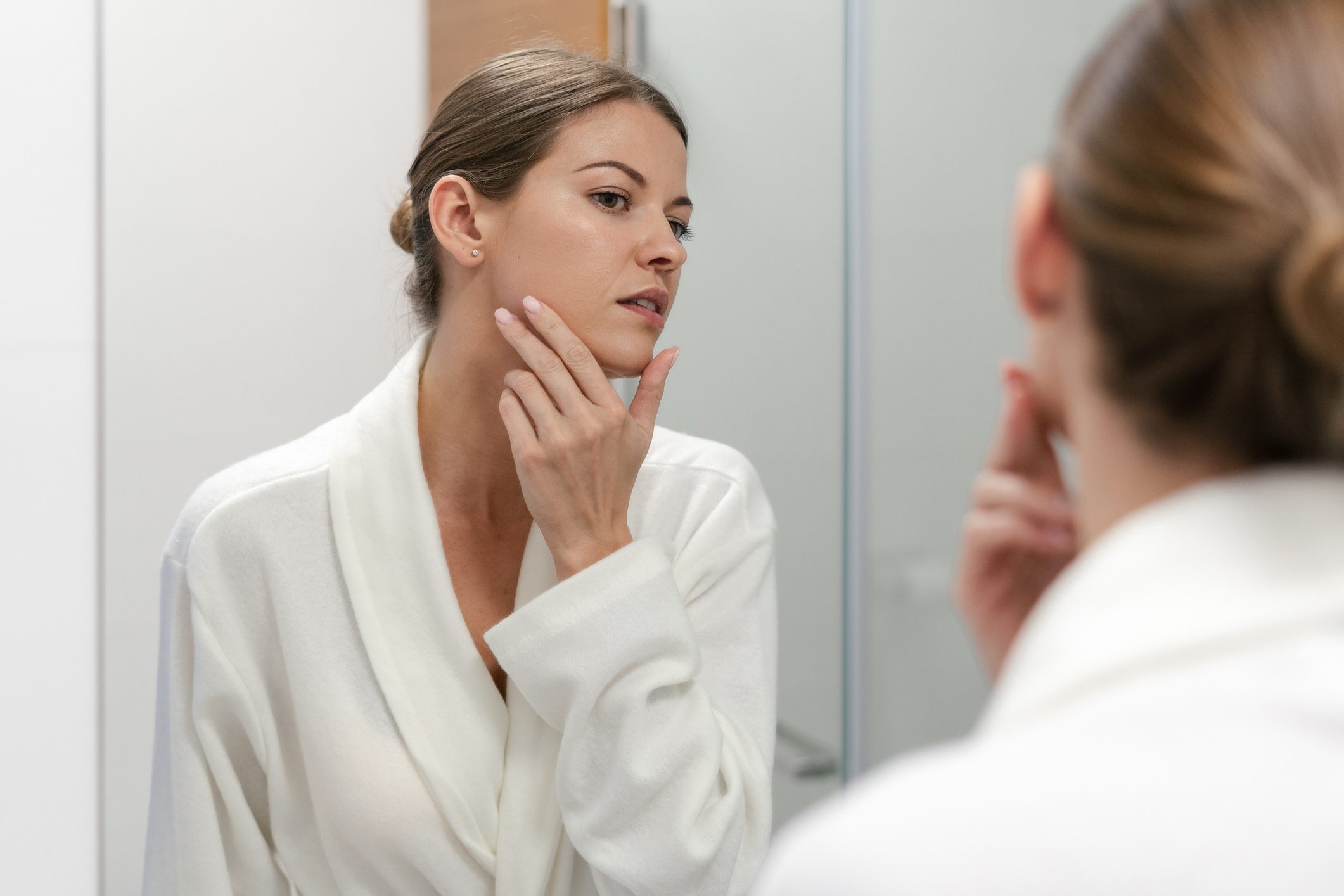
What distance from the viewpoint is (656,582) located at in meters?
0.95

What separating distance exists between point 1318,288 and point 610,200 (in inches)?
29.9

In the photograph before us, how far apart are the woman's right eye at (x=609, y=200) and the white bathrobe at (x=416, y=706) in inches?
9.9

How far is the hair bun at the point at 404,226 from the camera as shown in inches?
47.9

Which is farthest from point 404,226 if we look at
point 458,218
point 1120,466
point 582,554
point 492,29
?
point 1120,466

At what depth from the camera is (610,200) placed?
1060 millimetres

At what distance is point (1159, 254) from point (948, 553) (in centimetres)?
68

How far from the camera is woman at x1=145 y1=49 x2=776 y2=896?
3.09 feet

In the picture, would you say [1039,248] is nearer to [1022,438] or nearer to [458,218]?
[1022,438]

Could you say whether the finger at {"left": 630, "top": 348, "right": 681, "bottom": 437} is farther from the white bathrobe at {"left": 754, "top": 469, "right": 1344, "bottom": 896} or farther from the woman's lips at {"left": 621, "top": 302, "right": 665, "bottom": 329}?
the white bathrobe at {"left": 754, "top": 469, "right": 1344, "bottom": 896}

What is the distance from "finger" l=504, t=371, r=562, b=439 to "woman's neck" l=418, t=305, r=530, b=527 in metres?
0.09

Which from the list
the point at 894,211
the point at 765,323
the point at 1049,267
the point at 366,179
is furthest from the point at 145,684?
the point at 1049,267

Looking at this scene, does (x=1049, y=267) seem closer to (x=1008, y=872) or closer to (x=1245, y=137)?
(x=1245, y=137)

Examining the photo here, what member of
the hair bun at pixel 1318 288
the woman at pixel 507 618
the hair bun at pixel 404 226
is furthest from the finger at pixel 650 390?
the hair bun at pixel 1318 288

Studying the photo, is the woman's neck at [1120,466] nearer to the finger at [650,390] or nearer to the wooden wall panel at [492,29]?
the finger at [650,390]
